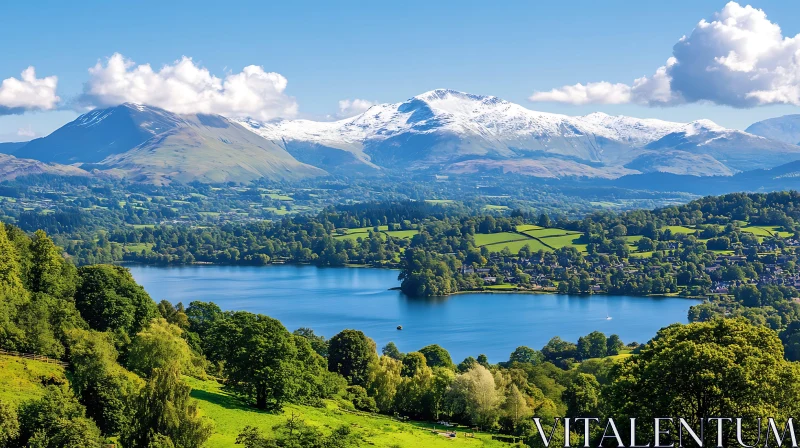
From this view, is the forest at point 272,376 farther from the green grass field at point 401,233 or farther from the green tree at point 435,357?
the green grass field at point 401,233

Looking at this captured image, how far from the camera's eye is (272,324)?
39062mm

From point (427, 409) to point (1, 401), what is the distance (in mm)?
21648

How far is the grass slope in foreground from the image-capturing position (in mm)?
32500

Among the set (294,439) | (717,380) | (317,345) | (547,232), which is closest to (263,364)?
(294,439)

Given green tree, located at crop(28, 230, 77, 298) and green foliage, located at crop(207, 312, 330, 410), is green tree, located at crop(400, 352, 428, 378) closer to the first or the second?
green foliage, located at crop(207, 312, 330, 410)

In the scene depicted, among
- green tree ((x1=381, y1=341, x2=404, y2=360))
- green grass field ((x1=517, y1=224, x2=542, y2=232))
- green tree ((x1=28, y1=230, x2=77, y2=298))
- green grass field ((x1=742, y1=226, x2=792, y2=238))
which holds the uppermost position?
green grass field ((x1=517, y1=224, x2=542, y2=232))

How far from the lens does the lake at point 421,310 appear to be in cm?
8362

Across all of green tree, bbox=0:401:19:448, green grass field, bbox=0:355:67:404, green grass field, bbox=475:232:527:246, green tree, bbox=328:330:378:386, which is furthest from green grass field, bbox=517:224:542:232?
green tree, bbox=0:401:19:448

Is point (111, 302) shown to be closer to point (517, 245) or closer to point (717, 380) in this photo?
point (717, 380)

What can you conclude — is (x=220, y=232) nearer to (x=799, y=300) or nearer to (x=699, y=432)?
(x=799, y=300)

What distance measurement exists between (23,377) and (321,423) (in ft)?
35.7

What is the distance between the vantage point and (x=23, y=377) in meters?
30.7

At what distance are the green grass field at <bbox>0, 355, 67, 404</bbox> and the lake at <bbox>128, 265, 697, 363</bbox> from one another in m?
42.3

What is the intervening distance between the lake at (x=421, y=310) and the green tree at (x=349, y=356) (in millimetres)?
20820
